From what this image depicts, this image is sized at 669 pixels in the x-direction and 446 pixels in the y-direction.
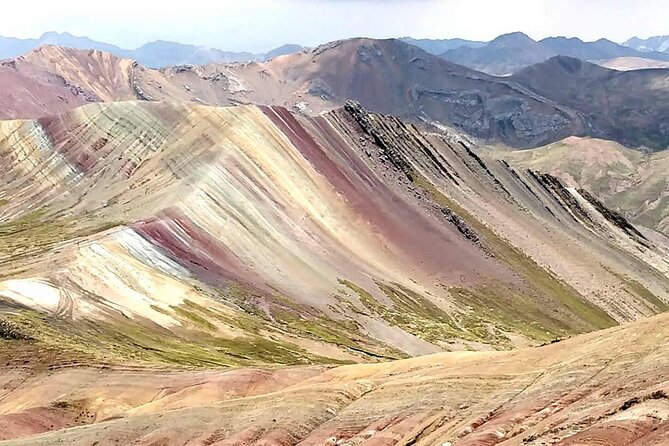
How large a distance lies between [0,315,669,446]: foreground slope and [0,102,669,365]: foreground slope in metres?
10.4

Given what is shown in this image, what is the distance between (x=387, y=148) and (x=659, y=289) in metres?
76.7

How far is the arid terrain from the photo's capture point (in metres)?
45.2

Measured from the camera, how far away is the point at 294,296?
384ft

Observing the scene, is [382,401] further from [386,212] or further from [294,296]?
[386,212]

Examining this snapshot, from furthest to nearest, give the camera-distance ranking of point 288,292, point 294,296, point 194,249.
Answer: point 194,249 → point 288,292 → point 294,296

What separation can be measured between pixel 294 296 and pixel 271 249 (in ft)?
47.4

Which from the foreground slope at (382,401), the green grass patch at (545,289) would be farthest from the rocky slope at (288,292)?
the green grass patch at (545,289)

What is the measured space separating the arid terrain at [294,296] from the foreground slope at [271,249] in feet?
1.68

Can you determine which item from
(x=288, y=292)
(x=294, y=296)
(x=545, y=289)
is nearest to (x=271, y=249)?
(x=288, y=292)

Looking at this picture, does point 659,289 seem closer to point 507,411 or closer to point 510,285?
point 510,285

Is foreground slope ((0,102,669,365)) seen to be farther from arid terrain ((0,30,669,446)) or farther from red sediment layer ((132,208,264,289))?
arid terrain ((0,30,669,446))

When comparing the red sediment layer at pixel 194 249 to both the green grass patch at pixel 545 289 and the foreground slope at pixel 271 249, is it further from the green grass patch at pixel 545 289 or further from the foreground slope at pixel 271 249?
the green grass patch at pixel 545 289

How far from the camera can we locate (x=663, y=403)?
3300 centimetres

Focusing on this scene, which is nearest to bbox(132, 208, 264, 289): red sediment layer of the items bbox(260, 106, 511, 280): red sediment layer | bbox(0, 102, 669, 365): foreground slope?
bbox(0, 102, 669, 365): foreground slope
